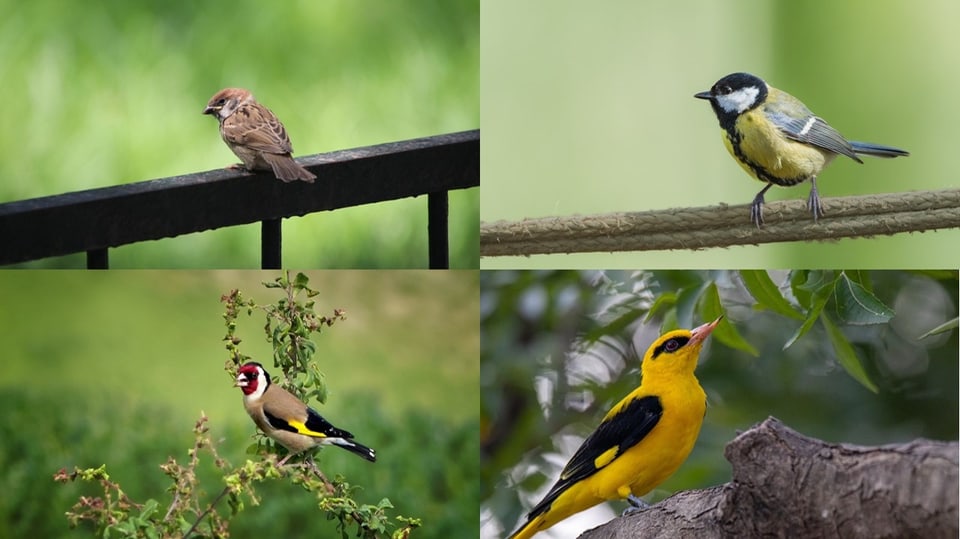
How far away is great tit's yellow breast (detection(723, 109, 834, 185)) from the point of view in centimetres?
246

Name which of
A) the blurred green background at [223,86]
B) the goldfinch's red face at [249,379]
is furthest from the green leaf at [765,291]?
the goldfinch's red face at [249,379]

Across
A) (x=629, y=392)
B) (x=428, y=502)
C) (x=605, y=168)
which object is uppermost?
(x=605, y=168)

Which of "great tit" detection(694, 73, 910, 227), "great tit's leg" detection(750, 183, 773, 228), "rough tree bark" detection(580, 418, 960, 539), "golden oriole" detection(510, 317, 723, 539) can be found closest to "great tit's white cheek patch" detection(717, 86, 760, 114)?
"great tit" detection(694, 73, 910, 227)

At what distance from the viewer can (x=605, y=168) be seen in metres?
2.63

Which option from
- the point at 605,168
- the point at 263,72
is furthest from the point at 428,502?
the point at 263,72

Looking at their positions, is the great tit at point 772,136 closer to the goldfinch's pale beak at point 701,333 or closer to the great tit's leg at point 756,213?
the great tit's leg at point 756,213

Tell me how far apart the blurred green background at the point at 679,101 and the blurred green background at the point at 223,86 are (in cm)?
10

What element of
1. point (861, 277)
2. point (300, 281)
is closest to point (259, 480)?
point (300, 281)

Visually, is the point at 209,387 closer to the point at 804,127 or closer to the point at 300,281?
the point at 300,281

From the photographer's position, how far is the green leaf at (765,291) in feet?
8.27

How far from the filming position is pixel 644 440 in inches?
97.1

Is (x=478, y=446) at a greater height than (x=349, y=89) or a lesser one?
lesser

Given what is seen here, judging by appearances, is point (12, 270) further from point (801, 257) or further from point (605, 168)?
point (801, 257)

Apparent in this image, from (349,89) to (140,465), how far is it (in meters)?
0.95
